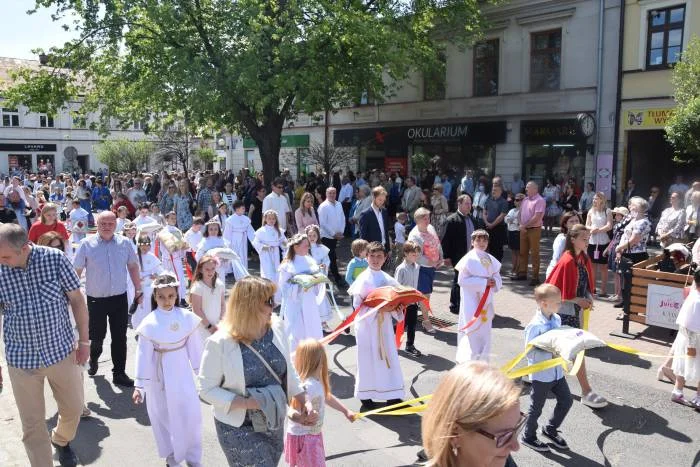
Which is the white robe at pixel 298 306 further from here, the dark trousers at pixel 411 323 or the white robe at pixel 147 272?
the white robe at pixel 147 272

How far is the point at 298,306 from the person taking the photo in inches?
287

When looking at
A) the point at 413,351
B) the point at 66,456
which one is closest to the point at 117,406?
the point at 66,456

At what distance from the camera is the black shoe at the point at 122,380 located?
23.1 ft

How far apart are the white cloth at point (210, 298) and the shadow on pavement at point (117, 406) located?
39.0 inches

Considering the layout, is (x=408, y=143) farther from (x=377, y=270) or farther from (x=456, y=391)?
(x=456, y=391)

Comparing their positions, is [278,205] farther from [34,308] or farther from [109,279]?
[34,308]

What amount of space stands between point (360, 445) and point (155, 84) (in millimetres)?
14309

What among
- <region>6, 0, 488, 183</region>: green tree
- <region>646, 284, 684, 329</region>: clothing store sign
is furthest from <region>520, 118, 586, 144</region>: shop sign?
<region>646, 284, 684, 329</region>: clothing store sign

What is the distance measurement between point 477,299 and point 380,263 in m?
1.45

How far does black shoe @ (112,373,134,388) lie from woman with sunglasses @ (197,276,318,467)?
376 centimetres

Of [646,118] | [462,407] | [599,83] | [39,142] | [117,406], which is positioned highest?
[599,83]

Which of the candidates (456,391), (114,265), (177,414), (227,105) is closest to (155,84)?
(227,105)

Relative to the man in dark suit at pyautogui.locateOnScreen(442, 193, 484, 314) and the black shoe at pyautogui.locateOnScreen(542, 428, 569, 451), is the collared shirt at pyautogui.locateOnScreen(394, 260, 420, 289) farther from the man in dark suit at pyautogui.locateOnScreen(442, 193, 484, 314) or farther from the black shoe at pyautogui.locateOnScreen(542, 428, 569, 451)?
the black shoe at pyautogui.locateOnScreen(542, 428, 569, 451)

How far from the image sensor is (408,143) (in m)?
26.7
